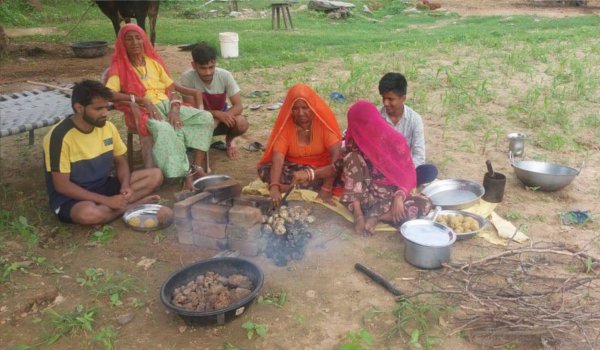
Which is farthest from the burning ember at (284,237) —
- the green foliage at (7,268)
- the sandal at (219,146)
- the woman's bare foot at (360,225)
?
the sandal at (219,146)

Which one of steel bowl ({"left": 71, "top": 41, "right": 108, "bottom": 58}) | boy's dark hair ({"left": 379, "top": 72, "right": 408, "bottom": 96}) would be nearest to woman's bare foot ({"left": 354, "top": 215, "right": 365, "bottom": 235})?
boy's dark hair ({"left": 379, "top": 72, "right": 408, "bottom": 96})

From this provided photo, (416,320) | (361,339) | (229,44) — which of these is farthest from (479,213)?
(229,44)

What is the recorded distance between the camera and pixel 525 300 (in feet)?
8.26

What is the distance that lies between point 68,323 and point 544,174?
3642mm

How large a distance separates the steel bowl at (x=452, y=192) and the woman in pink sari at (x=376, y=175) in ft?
1.39

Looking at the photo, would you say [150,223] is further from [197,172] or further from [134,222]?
[197,172]

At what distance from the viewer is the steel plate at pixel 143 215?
3.64 m

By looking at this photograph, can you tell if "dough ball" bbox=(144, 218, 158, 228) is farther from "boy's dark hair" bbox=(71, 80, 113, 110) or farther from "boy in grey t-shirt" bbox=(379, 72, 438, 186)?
"boy in grey t-shirt" bbox=(379, 72, 438, 186)

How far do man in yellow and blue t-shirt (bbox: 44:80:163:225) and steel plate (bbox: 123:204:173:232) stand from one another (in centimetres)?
7

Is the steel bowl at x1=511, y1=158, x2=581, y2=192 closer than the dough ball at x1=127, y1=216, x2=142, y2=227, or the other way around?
the dough ball at x1=127, y1=216, x2=142, y2=227

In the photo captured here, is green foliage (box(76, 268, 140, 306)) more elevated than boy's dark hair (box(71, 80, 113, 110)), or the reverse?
boy's dark hair (box(71, 80, 113, 110))

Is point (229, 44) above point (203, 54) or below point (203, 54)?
below

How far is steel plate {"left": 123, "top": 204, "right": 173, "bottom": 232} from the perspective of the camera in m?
3.64

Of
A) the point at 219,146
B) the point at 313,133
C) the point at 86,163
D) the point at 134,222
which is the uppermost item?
the point at 313,133
